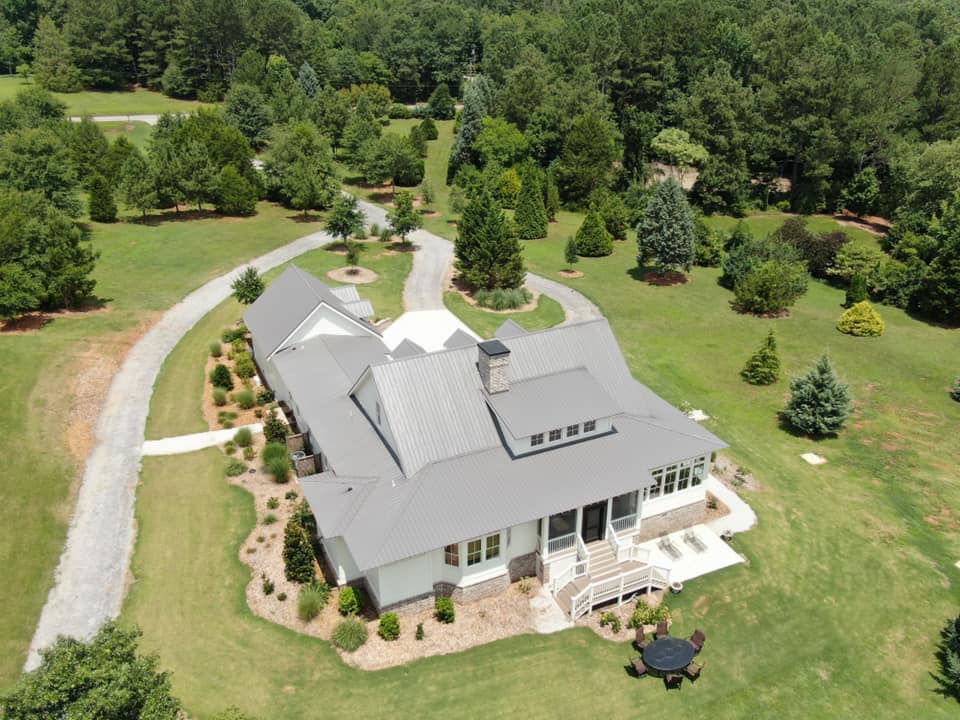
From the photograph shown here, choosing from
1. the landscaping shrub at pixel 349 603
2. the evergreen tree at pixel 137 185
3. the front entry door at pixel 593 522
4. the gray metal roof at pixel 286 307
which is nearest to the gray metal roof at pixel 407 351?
the gray metal roof at pixel 286 307

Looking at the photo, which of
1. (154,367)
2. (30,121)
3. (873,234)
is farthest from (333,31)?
(154,367)

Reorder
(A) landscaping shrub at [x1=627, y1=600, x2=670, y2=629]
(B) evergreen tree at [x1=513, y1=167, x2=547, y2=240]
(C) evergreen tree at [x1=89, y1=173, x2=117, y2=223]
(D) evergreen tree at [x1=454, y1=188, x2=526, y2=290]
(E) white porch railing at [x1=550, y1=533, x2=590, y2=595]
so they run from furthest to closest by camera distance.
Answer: (B) evergreen tree at [x1=513, y1=167, x2=547, y2=240] < (C) evergreen tree at [x1=89, y1=173, x2=117, y2=223] < (D) evergreen tree at [x1=454, y1=188, x2=526, y2=290] < (E) white porch railing at [x1=550, y1=533, x2=590, y2=595] < (A) landscaping shrub at [x1=627, y1=600, x2=670, y2=629]

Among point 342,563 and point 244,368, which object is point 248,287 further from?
point 342,563

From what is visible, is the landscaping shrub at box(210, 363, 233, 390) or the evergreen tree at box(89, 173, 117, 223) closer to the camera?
the landscaping shrub at box(210, 363, 233, 390)

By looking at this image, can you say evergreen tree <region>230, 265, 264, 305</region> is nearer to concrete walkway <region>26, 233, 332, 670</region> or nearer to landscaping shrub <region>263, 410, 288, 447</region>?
concrete walkway <region>26, 233, 332, 670</region>

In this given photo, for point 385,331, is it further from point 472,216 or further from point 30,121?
point 30,121

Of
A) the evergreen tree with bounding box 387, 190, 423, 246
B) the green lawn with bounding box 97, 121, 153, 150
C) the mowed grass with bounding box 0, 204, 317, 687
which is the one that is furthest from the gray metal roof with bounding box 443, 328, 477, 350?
the green lawn with bounding box 97, 121, 153, 150
